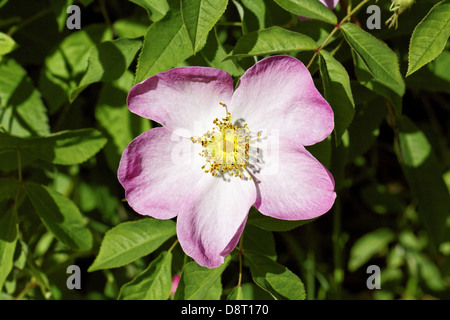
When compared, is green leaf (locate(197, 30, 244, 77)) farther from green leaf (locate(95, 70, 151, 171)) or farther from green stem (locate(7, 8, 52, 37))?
green stem (locate(7, 8, 52, 37))

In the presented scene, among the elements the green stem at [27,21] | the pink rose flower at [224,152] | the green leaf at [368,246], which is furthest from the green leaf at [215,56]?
the green leaf at [368,246]

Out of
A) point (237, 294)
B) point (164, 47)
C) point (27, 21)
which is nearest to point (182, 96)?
point (164, 47)

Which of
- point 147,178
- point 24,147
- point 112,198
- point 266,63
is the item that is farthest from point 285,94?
point 112,198

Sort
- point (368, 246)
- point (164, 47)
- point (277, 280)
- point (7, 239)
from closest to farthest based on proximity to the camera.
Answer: point (164, 47) → point (277, 280) → point (7, 239) → point (368, 246)

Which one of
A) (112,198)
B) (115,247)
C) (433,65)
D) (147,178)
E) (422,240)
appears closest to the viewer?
(147,178)

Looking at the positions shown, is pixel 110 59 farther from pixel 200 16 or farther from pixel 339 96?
pixel 339 96

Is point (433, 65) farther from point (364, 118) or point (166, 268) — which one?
point (166, 268)

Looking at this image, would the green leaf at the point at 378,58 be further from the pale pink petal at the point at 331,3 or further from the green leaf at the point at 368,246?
the green leaf at the point at 368,246
